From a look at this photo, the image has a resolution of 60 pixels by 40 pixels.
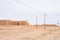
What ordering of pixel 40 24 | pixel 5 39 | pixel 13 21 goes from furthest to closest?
pixel 13 21, pixel 40 24, pixel 5 39

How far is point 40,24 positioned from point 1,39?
1305cm

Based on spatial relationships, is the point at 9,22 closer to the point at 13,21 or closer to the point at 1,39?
the point at 13,21

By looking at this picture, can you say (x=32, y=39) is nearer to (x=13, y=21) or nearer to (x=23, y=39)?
(x=23, y=39)

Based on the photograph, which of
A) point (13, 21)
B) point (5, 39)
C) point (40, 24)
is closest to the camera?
point (5, 39)

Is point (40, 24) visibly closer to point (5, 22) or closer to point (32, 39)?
point (5, 22)

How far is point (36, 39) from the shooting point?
661cm

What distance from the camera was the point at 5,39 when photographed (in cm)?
632

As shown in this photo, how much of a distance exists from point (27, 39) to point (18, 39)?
39cm

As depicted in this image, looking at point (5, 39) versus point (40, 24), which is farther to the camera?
point (40, 24)

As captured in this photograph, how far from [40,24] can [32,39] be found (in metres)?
12.7

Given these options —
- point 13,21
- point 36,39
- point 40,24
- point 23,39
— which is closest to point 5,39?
point 23,39

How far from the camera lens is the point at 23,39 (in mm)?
6527

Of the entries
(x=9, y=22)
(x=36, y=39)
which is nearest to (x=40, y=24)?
(x=9, y=22)

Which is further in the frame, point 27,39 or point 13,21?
point 13,21
